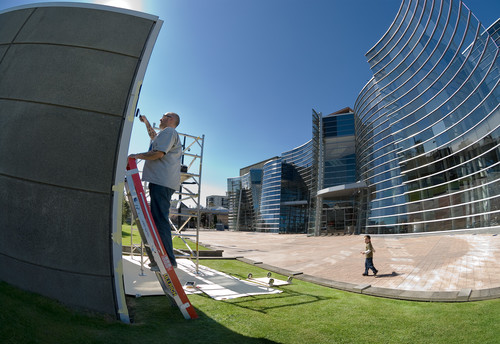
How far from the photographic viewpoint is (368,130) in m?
36.1

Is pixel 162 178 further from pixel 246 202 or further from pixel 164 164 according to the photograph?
pixel 246 202

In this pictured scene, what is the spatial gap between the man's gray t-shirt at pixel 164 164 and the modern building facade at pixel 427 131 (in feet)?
81.3

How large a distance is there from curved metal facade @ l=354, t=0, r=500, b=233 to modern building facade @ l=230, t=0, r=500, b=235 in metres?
0.09

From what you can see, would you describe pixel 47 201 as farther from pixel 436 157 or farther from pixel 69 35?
pixel 436 157

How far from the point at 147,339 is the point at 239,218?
73.3 metres

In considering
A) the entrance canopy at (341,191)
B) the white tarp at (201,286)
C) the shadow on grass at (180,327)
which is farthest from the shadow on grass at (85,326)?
the entrance canopy at (341,191)

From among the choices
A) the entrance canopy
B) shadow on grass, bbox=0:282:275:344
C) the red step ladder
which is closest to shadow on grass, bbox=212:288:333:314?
shadow on grass, bbox=0:282:275:344

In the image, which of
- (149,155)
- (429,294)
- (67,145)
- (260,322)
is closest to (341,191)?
(429,294)

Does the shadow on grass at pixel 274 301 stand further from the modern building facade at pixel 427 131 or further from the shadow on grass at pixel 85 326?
the modern building facade at pixel 427 131

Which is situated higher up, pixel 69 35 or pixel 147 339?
pixel 69 35

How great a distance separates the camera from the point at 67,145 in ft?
7.73

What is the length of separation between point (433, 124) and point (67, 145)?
31080 mm

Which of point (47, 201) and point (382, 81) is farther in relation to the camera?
point (382, 81)

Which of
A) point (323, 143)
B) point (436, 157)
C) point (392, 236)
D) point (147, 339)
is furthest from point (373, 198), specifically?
point (147, 339)
